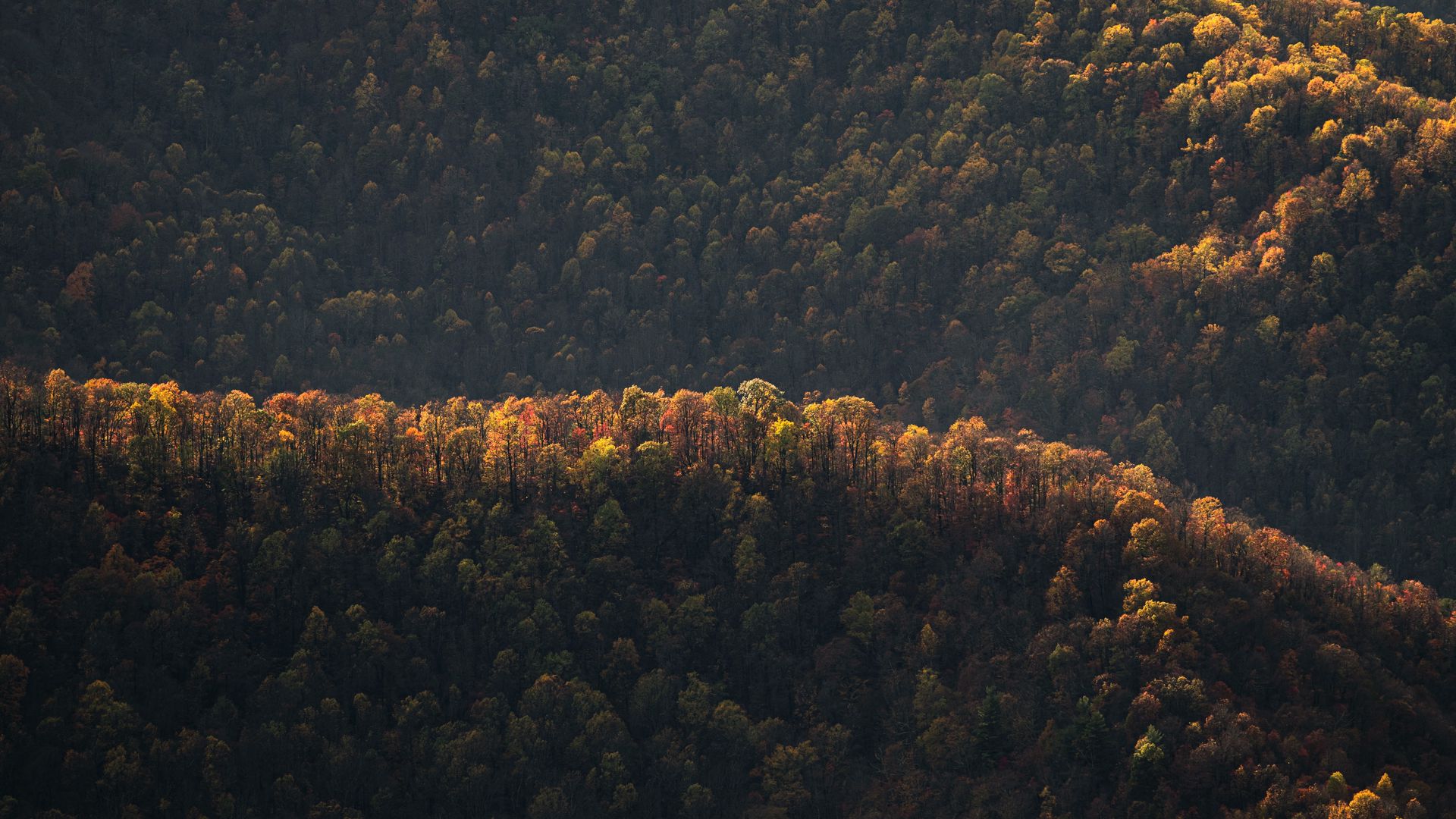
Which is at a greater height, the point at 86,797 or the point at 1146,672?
the point at 1146,672

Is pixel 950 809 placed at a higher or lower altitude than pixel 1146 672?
lower

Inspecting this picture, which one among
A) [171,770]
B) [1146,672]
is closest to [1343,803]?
[1146,672]

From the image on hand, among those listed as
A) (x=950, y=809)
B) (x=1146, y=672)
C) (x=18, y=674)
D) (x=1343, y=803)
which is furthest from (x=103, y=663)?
(x=1343, y=803)

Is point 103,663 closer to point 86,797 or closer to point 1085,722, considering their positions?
point 86,797

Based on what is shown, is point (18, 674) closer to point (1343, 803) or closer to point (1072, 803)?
point (1072, 803)

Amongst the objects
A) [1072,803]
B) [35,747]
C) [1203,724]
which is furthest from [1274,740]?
[35,747]

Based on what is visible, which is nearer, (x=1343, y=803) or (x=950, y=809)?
(x=1343, y=803)

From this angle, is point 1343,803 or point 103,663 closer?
point 1343,803

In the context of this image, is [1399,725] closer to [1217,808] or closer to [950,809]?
[1217,808]
